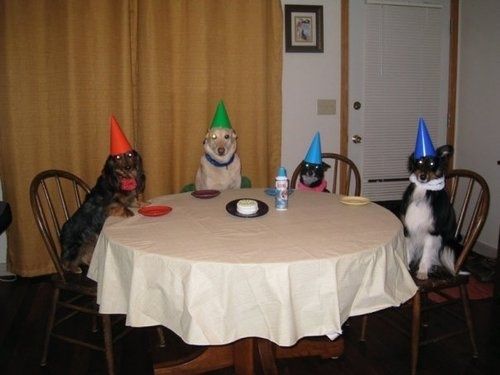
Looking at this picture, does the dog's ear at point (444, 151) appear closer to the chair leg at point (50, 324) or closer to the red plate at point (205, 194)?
the red plate at point (205, 194)

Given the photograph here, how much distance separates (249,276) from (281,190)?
2.26 feet

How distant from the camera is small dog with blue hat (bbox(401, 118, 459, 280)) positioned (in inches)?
72.0

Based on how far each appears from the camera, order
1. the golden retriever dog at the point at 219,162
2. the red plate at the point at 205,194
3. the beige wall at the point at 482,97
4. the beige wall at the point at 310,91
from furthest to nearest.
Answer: the beige wall at the point at 310,91
the beige wall at the point at 482,97
the golden retriever dog at the point at 219,162
the red plate at the point at 205,194

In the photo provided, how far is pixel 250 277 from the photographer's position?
1.19m

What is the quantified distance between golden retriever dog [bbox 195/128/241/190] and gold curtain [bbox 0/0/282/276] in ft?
1.57

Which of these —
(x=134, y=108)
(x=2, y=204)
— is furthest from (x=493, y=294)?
(x=2, y=204)

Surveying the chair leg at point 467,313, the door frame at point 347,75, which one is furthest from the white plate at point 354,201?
the door frame at point 347,75

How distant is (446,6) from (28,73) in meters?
3.38

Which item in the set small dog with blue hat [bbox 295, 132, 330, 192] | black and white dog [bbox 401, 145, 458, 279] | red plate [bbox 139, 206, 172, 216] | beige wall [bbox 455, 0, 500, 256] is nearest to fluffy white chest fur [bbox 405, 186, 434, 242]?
black and white dog [bbox 401, 145, 458, 279]

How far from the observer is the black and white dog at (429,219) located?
1.83 meters

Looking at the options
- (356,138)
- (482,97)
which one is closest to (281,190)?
(356,138)

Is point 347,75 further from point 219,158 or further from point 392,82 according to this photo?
point 219,158

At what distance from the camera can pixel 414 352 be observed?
1792 mm

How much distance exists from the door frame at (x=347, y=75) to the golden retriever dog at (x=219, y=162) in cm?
122
